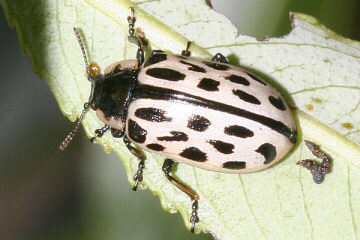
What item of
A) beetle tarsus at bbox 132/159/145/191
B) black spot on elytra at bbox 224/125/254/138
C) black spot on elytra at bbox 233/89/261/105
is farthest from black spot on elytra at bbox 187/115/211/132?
beetle tarsus at bbox 132/159/145/191

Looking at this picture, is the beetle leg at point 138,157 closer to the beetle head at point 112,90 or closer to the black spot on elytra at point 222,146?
the beetle head at point 112,90

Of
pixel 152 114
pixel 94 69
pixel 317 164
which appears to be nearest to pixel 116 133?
pixel 152 114

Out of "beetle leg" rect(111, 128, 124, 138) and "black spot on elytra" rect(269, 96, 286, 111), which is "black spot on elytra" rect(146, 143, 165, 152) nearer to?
"beetle leg" rect(111, 128, 124, 138)

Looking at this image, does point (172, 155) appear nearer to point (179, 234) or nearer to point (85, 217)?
point (179, 234)

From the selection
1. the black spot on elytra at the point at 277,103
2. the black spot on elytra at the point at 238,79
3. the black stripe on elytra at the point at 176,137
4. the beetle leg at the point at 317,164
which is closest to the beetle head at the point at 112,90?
the black stripe on elytra at the point at 176,137

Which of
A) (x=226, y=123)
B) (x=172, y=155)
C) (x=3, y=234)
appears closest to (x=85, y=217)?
(x=3, y=234)

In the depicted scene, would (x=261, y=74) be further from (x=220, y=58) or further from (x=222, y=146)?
(x=222, y=146)
